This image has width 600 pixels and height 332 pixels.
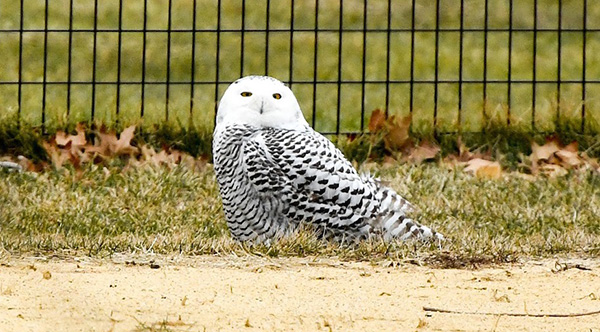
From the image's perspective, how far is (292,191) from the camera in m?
5.45

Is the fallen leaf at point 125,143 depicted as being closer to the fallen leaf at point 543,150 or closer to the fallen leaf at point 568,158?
the fallen leaf at point 543,150

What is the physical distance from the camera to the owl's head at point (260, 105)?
5648mm

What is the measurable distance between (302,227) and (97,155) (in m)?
2.50

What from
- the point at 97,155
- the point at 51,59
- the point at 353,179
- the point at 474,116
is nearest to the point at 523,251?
the point at 353,179

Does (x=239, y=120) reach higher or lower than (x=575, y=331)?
higher

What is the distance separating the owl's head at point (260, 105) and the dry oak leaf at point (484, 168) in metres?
2.04

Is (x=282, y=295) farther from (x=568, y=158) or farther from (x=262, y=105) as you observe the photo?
(x=568, y=158)

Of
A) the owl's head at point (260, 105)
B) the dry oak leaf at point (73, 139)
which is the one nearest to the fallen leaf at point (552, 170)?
the owl's head at point (260, 105)

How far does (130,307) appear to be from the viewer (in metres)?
4.14

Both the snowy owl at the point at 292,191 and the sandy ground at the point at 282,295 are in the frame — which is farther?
the snowy owl at the point at 292,191

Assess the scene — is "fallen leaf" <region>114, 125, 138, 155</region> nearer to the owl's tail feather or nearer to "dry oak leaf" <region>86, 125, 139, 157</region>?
"dry oak leaf" <region>86, 125, 139, 157</region>

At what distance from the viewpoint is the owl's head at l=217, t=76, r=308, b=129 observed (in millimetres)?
5648

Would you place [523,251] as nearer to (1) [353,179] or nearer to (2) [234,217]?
(1) [353,179]

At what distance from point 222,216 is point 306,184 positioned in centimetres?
107
